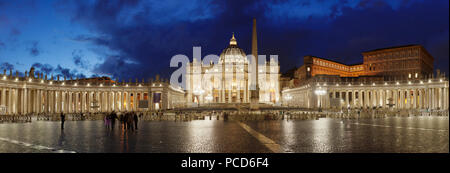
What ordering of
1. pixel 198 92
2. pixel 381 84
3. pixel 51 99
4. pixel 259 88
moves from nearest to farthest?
pixel 51 99
pixel 381 84
pixel 259 88
pixel 198 92

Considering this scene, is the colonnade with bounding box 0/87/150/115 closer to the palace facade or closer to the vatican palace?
the vatican palace

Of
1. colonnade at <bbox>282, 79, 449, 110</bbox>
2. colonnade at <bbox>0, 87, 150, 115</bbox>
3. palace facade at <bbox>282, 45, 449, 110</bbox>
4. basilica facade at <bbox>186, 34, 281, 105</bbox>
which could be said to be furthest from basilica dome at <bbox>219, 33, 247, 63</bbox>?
colonnade at <bbox>0, 87, 150, 115</bbox>

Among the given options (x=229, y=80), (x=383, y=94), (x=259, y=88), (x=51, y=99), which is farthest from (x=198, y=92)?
(x=51, y=99)

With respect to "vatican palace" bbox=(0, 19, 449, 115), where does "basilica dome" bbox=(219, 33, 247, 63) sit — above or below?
above

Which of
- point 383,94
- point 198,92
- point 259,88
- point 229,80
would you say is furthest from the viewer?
point 198,92

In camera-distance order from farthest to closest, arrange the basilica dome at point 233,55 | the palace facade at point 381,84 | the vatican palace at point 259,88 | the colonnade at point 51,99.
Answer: the basilica dome at point 233,55
the palace facade at point 381,84
the vatican palace at point 259,88
the colonnade at point 51,99

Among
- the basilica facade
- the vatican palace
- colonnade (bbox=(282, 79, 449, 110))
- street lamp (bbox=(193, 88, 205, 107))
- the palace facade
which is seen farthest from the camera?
street lamp (bbox=(193, 88, 205, 107))

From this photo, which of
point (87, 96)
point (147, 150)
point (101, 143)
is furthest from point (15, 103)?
point (147, 150)

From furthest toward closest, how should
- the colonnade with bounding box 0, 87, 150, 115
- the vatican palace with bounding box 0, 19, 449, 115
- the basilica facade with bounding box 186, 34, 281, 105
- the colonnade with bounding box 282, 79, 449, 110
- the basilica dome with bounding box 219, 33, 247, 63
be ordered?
the basilica dome with bounding box 219, 33, 247, 63 → the basilica facade with bounding box 186, 34, 281, 105 → the colonnade with bounding box 282, 79, 449, 110 → the vatican palace with bounding box 0, 19, 449, 115 → the colonnade with bounding box 0, 87, 150, 115

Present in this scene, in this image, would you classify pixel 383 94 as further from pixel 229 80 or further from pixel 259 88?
pixel 229 80

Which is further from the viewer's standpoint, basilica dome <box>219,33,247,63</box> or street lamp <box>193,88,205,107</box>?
basilica dome <box>219,33,247,63</box>

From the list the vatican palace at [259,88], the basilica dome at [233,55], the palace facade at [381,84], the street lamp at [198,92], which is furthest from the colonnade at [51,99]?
the basilica dome at [233,55]

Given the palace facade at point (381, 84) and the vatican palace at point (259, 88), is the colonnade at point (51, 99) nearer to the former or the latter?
the vatican palace at point (259, 88)

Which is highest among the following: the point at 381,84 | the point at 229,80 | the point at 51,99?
the point at 229,80
